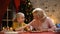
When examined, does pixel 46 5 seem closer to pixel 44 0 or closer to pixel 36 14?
pixel 44 0

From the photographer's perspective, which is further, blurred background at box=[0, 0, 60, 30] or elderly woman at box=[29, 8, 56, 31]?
blurred background at box=[0, 0, 60, 30]

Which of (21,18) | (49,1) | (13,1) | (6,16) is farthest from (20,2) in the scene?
(21,18)

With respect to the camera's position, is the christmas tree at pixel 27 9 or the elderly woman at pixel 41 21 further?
the christmas tree at pixel 27 9

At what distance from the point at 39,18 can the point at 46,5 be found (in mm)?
4692

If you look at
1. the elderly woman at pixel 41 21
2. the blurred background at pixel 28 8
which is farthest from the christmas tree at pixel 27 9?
the elderly woman at pixel 41 21

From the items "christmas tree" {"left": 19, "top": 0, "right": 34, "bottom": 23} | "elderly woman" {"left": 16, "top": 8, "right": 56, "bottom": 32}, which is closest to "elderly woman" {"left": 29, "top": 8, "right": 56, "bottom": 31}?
"elderly woman" {"left": 16, "top": 8, "right": 56, "bottom": 32}

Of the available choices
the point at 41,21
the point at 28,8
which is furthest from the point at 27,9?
the point at 41,21

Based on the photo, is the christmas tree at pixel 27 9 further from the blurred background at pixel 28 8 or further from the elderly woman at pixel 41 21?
the elderly woman at pixel 41 21

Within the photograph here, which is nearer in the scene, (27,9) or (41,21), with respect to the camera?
(41,21)

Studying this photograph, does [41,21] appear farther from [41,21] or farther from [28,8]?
[28,8]

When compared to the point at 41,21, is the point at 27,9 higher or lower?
higher

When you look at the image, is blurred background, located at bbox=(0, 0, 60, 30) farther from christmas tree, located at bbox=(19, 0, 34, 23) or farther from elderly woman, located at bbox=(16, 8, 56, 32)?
elderly woman, located at bbox=(16, 8, 56, 32)

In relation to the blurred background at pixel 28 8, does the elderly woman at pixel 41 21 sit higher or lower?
lower

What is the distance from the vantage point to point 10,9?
681 cm
